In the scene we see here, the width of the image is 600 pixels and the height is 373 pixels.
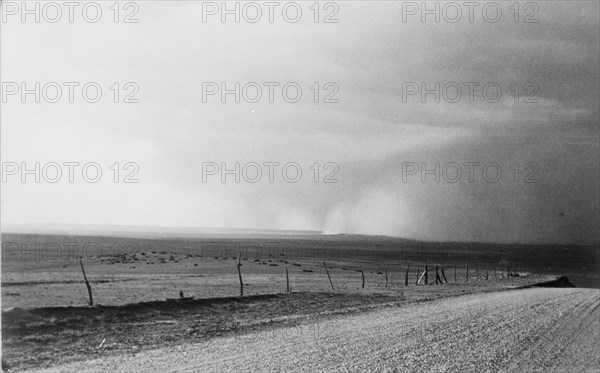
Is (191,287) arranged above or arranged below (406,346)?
above

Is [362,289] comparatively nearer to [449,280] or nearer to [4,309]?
[449,280]

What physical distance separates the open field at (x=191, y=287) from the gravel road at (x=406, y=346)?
55cm

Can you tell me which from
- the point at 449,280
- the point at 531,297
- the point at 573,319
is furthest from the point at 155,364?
the point at 449,280

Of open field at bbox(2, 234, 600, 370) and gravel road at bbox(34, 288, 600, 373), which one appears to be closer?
open field at bbox(2, 234, 600, 370)

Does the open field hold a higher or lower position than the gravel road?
higher

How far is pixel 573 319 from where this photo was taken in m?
16.6

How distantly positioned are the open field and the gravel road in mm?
554

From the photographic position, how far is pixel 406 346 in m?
12.3

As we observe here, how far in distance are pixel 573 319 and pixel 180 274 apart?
13.0 meters

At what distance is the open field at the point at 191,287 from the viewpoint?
1019 cm

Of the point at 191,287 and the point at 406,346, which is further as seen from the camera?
the point at 191,287

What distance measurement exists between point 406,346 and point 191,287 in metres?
7.87

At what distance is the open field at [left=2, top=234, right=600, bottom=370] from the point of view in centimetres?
1019

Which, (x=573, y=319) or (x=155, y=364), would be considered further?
(x=573, y=319)
